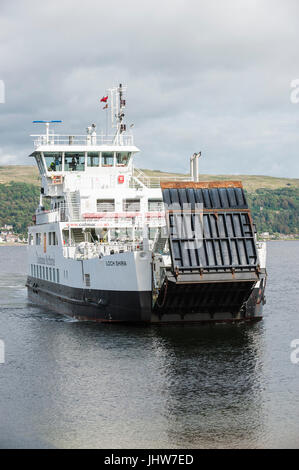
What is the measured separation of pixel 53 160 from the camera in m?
42.3

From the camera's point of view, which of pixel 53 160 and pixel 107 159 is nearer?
pixel 107 159

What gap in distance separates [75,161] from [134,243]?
33.4ft

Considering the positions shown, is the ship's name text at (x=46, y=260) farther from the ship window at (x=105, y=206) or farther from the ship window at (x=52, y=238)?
the ship window at (x=105, y=206)

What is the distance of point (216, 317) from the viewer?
32.3 metres

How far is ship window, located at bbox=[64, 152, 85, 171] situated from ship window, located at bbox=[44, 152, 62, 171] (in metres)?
0.46

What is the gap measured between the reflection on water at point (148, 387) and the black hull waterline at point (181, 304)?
54 cm

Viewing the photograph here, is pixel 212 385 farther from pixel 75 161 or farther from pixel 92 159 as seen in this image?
pixel 75 161

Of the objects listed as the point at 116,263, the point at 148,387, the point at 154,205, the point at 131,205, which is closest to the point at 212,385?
the point at 148,387

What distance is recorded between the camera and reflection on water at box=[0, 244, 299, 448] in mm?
18719

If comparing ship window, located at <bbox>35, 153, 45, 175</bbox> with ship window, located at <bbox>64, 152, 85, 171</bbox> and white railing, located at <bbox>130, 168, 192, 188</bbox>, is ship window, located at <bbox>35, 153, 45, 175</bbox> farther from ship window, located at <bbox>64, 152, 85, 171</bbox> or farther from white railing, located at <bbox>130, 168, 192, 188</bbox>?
white railing, located at <bbox>130, 168, 192, 188</bbox>

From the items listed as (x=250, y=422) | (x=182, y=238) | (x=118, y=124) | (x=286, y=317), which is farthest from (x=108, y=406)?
(x=118, y=124)

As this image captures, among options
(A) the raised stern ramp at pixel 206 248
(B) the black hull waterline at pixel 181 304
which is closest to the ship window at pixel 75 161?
(B) the black hull waterline at pixel 181 304

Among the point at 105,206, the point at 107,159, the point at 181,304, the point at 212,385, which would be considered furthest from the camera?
the point at 107,159

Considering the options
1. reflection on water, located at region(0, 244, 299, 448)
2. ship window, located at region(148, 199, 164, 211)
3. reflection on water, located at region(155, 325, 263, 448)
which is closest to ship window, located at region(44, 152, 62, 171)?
ship window, located at region(148, 199, 164, 211)
